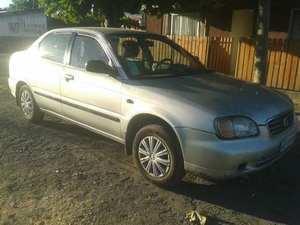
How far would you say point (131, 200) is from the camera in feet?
14.7

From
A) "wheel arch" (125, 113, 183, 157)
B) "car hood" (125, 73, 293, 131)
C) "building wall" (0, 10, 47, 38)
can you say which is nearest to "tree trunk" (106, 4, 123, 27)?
"car hood" (125, 73, 293, 131)

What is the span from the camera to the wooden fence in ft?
38.7

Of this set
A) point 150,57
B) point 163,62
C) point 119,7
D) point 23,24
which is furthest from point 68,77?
point 23,24

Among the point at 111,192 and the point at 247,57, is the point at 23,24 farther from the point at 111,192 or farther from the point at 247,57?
the point at 111,192

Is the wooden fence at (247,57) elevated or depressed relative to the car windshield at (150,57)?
depressed

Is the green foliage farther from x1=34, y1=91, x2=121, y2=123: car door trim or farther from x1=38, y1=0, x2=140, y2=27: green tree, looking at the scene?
x1=34, y1=91, x2=121, y2=123: car door trim

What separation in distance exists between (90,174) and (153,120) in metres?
1.04

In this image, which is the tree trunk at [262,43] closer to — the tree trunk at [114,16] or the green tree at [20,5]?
the tree trunk at [114,16]

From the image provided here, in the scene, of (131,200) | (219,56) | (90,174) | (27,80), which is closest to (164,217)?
(131,200)

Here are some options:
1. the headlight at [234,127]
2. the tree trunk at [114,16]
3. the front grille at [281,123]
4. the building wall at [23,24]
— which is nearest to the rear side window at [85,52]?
the headlight at [234,127]

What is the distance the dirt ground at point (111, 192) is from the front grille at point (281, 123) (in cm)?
67

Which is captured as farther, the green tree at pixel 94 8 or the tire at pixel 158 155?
the green tree at pixel 94 8

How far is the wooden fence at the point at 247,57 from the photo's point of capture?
38.7 feet

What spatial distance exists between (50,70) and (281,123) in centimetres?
345
